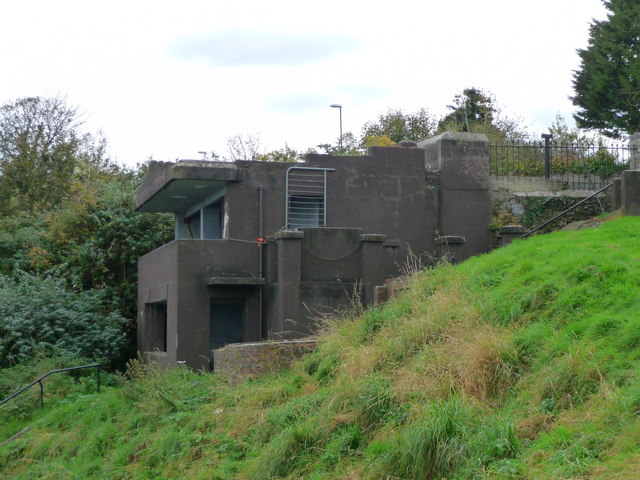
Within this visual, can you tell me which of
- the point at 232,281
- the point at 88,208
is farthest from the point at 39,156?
the point at 232,281

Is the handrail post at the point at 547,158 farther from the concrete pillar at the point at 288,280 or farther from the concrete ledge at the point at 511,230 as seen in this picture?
the concrete pillar at the point at 288,280

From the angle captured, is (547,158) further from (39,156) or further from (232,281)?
(39,156)

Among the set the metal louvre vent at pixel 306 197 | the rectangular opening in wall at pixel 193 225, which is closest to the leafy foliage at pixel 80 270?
the rectangular opening in wall at pixel 193 225

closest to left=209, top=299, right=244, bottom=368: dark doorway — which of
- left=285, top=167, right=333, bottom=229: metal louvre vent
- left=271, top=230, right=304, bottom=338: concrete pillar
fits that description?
left=285, top=167, right=333, bottom=229: metal louvre vent

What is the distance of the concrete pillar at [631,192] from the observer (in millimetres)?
16062

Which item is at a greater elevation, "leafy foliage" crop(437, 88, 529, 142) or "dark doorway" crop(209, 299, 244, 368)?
"leafy foliage" crop(437, 88, 529, 142)

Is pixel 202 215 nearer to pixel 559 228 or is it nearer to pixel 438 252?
pixel 438 252

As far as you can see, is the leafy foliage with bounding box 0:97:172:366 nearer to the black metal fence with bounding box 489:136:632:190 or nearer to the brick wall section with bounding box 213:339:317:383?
the brick wall section with bounding box 213:339:317:383

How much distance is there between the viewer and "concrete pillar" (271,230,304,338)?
627 inches

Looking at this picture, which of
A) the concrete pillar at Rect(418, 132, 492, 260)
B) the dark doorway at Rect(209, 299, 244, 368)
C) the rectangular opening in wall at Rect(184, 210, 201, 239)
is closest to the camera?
the dark doorway at Rect(209, 299, 244, 368)

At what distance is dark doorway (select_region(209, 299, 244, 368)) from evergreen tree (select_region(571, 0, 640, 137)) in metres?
24.0

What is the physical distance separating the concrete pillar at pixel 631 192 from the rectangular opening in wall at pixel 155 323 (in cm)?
1017

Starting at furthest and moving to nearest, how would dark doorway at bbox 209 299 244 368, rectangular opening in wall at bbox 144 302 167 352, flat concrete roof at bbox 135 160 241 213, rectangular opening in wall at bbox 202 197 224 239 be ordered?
rectangular opening in wall at bbox 202 197 224 239 < rectangular opening in wall at bbox 144 302 167 352 < dark doorway at bbox 209 299 244 368 < flat concrete roof at bbox 135 160 241 213

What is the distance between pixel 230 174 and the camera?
57.8ft
